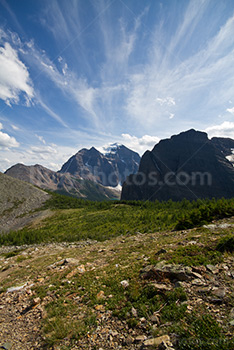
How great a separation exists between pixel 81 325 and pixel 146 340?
2715mm

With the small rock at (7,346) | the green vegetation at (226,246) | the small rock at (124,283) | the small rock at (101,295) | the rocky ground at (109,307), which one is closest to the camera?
the rocky ground at (109,307)

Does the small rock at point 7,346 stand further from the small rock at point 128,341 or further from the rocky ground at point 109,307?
the small rock at point 128,341

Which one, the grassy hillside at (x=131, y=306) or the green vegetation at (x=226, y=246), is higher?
the green vegetation at (x=226, y=246)

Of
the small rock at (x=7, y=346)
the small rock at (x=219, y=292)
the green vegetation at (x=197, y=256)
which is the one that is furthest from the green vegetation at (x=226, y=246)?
the small rock at (x=7, y=346)

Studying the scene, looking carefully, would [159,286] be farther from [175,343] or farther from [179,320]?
[175,343]

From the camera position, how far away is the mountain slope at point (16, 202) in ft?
217

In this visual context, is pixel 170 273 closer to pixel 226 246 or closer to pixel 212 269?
pixel 212 269

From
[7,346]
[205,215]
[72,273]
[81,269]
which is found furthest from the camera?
[205,215]

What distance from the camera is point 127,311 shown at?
20.5ft

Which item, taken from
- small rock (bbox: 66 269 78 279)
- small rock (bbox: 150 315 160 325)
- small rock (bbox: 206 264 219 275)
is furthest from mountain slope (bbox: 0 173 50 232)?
small rock (bbox: 206 264 219 275)

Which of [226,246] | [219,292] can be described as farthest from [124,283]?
[226,246]

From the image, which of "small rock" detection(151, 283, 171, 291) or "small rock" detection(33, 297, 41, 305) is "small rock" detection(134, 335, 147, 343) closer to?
"small rock" detection(151, 283, 171, 291)

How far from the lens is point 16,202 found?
265 ft

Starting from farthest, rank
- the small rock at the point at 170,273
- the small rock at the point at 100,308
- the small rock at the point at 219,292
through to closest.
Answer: the small rock at the point at 170,273, the small rock at the point at 100,308, the small rock at the point at 219,292
